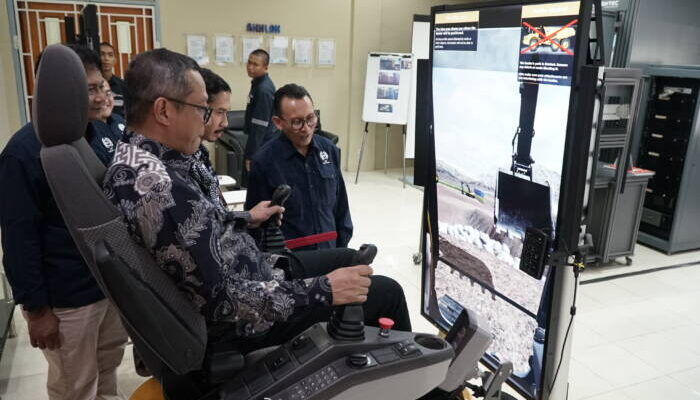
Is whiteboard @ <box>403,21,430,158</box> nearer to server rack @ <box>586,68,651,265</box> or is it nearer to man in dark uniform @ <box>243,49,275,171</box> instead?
man in dark uniform @ <box>243,49,275,171</box>

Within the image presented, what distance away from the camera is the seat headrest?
43.3 inches

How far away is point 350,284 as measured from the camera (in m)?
1.35

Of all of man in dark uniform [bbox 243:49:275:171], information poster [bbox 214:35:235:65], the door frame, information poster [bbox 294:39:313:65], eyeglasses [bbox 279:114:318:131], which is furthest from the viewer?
information poster [bbox 294:39:313:65]

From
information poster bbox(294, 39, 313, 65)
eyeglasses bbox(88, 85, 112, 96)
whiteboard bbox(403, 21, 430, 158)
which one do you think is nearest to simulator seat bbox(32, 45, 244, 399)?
eyeglasses bbox(88, 85, 112, 96)

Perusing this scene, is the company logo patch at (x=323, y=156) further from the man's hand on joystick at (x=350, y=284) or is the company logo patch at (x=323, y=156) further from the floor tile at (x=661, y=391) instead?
the floor tile at (x=661, y=391)

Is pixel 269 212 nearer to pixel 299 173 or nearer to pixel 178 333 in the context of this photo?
pixel 299 173

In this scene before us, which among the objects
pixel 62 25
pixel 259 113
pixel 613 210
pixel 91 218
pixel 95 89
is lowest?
pixel 613 210

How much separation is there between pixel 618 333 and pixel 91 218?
329 cm

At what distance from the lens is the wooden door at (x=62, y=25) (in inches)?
225

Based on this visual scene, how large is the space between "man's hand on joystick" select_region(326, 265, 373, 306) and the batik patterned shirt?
0.03 meters

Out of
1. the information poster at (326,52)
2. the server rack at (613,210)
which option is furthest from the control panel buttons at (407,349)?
the information poster at (326,52)

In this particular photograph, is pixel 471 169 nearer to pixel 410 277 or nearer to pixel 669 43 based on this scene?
pixel 410 277

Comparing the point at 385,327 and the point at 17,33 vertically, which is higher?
the point at 17,33

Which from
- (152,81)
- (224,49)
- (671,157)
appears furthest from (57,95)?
(224,49)
